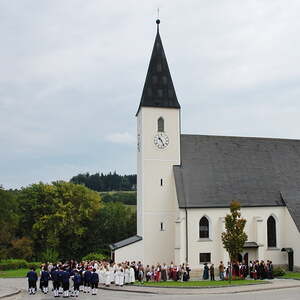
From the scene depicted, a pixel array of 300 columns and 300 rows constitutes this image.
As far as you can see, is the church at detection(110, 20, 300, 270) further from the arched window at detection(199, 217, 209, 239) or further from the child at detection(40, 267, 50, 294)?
the child at detection(40, 267, 50, 294)

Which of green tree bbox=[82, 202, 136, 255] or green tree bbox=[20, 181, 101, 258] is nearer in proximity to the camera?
green tree bbox=[20, 181, 101, 258]

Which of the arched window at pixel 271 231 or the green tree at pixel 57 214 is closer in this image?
the arched window at pixel 271 231

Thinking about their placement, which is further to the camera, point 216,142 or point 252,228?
point 216,142

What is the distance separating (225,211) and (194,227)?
10.0ft

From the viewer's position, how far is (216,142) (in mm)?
40469

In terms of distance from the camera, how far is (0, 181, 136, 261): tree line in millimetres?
51938

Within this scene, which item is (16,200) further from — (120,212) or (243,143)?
(243,143)

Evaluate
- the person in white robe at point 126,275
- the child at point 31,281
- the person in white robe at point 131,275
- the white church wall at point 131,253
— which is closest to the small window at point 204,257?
the white church wall at point 131,253

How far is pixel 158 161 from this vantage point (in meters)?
37.7

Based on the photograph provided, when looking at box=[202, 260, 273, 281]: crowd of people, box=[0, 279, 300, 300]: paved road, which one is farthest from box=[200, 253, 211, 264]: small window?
box=[0, 279, 300, 300]: paved road

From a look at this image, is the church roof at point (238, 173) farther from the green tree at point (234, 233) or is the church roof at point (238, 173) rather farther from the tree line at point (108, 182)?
the tree line at point (108, 182)

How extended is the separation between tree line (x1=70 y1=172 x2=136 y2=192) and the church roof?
113949 millimetres

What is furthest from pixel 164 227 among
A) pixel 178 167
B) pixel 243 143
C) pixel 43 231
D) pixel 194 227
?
pixel 43 231

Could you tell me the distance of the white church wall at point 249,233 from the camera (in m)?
35.8
